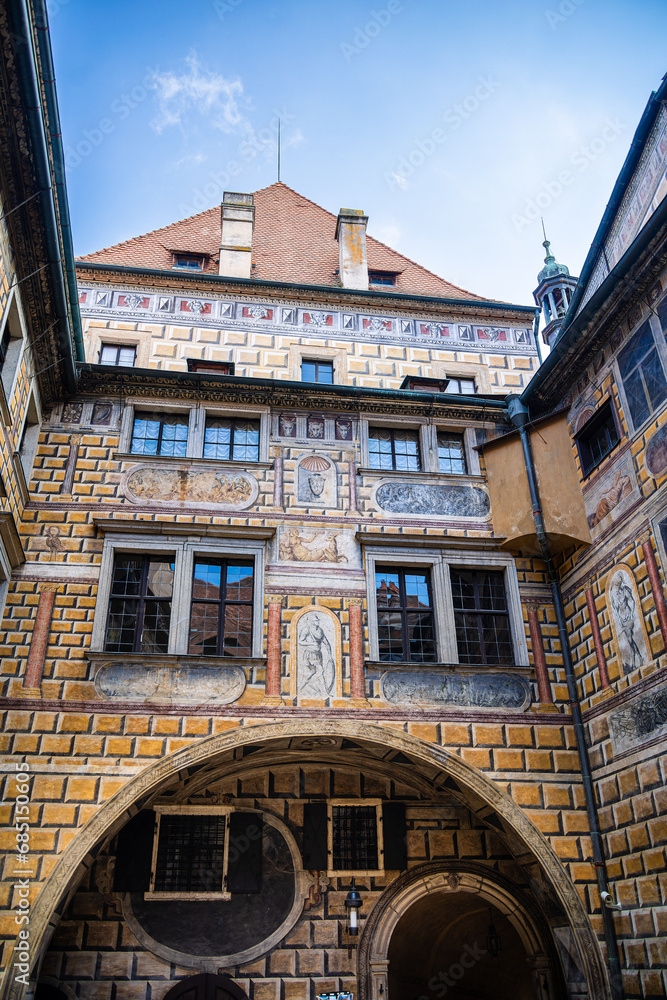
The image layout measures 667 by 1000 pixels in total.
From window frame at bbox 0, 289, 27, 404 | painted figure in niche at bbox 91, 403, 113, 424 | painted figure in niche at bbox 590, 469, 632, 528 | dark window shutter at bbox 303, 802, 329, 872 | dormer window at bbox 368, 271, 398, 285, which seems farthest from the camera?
dormer window at bbox 368, 271, 398, 285

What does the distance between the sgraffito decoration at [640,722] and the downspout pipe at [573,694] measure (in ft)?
2.15

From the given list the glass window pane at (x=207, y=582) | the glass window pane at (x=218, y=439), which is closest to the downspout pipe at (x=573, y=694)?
the glass window pane at (x=218, y=439)

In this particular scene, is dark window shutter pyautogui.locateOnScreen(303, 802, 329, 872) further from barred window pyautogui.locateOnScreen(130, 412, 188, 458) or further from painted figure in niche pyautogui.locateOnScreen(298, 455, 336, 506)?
barred window pyautogui.locateOnScreen(130, 412, 188, 458)

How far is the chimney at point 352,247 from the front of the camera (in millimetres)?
15047

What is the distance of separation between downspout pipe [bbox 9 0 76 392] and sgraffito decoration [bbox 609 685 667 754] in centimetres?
784

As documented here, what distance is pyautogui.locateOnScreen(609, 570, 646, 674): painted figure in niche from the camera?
9141 millimetres

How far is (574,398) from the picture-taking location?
11.3m

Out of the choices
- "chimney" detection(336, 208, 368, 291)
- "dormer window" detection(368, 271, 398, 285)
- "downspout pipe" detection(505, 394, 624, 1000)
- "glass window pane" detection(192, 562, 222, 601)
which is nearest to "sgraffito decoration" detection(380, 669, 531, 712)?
"downspout pipe" detection(505, 394, 624, 1000)

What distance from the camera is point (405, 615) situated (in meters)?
10.8

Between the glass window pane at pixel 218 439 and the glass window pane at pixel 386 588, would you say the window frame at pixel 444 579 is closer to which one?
the glass window pane at pixel 386 588

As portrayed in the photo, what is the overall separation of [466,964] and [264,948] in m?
4.93

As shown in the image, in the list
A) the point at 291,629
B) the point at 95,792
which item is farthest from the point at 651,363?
the point at 95,792

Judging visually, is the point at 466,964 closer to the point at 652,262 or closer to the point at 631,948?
the point at 631,948

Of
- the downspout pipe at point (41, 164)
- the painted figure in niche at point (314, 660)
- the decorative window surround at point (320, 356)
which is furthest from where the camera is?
the decorative window surround at point (320, 356)
